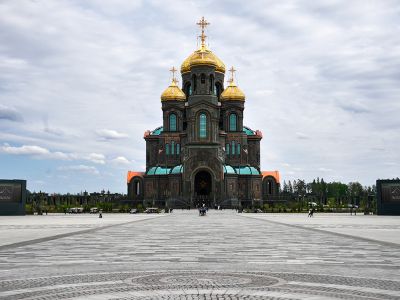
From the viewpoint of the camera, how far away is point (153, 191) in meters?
95.6

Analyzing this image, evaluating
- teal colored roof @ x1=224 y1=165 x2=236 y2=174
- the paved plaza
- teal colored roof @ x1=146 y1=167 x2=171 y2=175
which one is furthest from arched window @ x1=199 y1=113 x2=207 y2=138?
the paved plaza

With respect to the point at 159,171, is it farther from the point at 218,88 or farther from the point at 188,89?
the point at 218,88

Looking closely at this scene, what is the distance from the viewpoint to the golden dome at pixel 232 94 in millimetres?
99875

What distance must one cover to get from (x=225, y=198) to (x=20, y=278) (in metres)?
80.3

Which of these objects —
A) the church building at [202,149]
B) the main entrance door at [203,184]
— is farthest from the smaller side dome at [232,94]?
the main entrance door at [203,184]

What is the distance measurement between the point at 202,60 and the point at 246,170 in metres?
21.4

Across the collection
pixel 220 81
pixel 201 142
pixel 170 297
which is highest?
pixel 220 81

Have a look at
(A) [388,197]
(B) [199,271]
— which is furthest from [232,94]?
(B) [199,271]

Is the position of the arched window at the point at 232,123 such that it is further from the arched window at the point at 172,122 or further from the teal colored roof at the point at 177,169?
the teal colored roof at the point at 177,169

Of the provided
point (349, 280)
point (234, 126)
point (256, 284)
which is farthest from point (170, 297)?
point (234, 126)

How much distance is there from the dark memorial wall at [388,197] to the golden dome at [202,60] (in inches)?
1915

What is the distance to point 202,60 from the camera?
96375mm

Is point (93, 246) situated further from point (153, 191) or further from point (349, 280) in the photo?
point (153, 191)

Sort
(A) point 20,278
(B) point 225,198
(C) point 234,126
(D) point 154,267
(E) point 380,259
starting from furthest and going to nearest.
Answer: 1. (C) point 234,126
2. (B) point 225,198
3. (E) point 380,259
4. (D) point 154,267
5. (A) point 20,278
